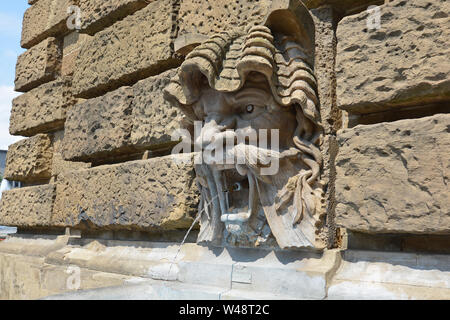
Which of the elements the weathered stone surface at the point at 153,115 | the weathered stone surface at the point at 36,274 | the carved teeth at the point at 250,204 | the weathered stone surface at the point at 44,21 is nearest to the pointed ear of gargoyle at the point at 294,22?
the carved teeth at the point at 250,204

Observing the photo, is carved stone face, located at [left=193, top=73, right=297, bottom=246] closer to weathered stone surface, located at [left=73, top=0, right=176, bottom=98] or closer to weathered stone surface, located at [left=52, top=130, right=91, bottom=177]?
weathered stone surface, located at [left=73, top=0, right=176, bottom=98]

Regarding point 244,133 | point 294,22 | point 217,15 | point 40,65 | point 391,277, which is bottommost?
point 391,277

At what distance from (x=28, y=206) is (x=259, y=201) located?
2593 millimetres

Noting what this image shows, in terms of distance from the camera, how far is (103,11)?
325 cm

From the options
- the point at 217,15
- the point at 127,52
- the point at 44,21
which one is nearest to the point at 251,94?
the point at 217,15

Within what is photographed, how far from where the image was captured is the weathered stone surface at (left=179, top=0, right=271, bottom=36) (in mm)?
2199

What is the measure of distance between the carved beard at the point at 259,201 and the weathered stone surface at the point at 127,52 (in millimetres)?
989

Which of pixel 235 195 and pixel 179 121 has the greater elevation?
pixel 179 121

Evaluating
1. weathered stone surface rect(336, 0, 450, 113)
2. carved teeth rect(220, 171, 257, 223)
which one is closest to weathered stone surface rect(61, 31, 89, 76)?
carved teeth rect(220, 171, 257, 223)

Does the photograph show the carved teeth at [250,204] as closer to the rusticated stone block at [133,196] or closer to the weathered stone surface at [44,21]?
the rusticated stone block at [133,196]

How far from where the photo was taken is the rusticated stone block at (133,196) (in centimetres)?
230

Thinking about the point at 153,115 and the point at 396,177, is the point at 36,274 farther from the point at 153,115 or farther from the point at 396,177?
the point at 396,177

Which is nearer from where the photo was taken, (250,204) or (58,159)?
(250,204)

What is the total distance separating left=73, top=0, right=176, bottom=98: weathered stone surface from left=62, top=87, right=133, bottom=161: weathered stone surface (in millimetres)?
120
